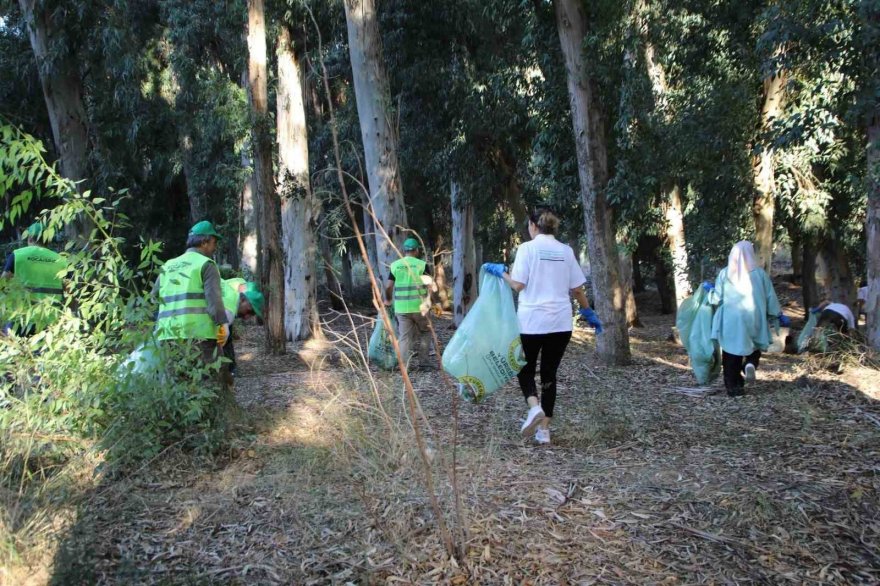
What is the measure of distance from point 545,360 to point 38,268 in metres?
5.33

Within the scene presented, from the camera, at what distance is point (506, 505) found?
4059 mm

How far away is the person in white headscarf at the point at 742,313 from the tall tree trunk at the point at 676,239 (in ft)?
20.5

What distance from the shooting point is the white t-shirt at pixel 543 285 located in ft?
17.9

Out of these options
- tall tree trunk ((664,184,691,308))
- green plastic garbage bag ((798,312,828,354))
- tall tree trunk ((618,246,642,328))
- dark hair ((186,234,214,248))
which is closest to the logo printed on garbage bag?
dark hair ((186,234,214,248))

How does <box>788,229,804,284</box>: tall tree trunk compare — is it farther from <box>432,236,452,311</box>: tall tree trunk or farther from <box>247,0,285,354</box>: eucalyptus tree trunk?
<box>247,0,285,354</box>: eucalyptus tree trunk

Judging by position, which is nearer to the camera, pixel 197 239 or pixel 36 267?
pixel 197 239

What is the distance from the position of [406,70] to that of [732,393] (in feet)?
28.8

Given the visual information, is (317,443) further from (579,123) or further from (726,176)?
(726,176)

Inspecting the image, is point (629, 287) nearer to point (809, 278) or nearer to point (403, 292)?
point (809, 278)

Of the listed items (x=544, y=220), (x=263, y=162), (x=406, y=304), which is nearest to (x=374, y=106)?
(x=263, y=162)

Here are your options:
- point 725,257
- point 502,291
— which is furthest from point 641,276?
point 502,291

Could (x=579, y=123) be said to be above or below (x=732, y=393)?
above

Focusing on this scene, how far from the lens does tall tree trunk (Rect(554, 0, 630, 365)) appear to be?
9.55 meters

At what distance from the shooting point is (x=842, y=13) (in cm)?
784
